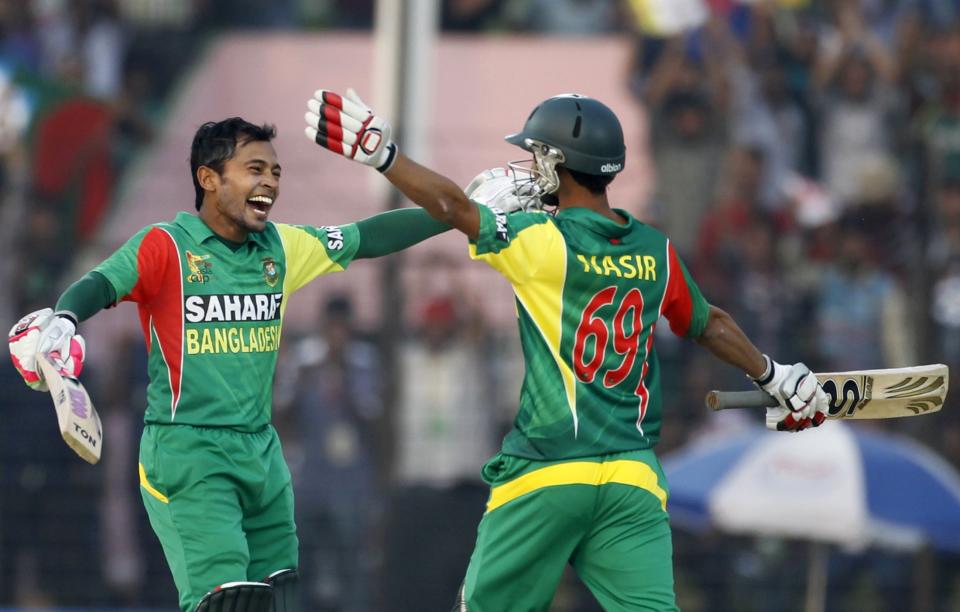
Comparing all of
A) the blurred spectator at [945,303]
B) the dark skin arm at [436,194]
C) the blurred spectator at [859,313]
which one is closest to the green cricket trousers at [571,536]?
the dark skin arm at [436,194]

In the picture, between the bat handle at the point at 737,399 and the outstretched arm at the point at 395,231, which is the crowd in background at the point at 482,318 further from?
the outstretched arm at the point at 395,231

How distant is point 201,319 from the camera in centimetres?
556

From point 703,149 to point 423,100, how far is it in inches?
89.2

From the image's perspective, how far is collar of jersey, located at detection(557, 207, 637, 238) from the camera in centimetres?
562

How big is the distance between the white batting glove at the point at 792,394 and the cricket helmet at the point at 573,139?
3.27ft

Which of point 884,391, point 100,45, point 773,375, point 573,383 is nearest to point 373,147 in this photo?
point 573,383

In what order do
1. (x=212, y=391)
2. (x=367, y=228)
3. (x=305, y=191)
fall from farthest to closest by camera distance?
(x=305, y=191) < (x=367, y=228) < (x=212, y=391)

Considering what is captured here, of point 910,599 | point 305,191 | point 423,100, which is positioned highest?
point 423,100

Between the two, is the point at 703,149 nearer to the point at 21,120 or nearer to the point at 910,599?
the point at 910,599

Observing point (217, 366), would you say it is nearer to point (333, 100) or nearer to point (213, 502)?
point (213, 502)

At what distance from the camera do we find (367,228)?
239 inches

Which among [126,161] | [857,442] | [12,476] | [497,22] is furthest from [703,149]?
[12,476]

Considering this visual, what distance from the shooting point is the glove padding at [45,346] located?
5109mm

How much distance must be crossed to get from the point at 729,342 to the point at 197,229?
75.3 inches
